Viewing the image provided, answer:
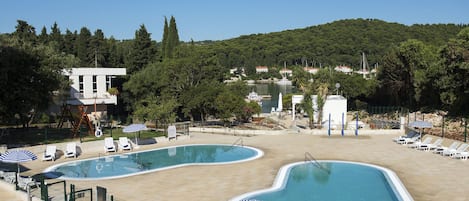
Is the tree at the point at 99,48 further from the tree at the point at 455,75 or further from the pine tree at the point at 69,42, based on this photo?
the tree at the point at 455,75

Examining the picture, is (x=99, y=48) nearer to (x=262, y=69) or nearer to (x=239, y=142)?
(x=239, y=142)

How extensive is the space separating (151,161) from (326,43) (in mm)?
154967

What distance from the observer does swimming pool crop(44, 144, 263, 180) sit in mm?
18319

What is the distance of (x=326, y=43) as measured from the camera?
169 m

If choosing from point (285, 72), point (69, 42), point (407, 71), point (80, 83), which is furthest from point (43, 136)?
point (285, 72)

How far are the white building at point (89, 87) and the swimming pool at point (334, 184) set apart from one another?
920 inches

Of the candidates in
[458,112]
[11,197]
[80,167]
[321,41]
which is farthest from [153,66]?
[321,41]

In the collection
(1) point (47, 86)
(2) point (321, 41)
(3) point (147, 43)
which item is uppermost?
(2) point (321, 41)

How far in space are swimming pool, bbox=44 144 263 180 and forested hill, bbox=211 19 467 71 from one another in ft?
423

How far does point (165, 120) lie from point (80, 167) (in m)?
9.89

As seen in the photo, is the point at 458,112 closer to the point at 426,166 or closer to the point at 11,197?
the point at 426,166

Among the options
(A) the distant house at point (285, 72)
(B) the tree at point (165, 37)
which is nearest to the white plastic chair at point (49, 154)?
(B) the tree at point (165, 37)

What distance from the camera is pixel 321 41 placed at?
6708 inches

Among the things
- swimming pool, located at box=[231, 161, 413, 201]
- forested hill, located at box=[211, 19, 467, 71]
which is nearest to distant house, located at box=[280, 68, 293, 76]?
forested hill, located at box=[211, 19, 467, 71]
